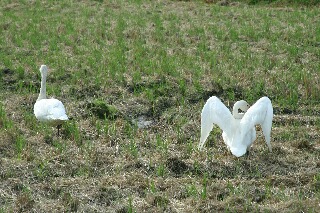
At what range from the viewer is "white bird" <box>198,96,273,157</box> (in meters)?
5.77

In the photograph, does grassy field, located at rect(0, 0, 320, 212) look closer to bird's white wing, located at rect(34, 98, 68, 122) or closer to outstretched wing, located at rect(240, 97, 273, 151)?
bird's white wing, located at rect(34, 98, 68, 122)

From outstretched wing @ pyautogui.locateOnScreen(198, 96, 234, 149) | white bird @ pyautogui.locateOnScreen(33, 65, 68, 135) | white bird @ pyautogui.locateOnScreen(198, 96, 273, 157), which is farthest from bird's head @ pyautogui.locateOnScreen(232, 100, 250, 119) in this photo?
white bird @ pyautogui.locateOnScreen(33, 65, 68, 135)

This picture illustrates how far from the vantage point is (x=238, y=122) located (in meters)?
6.02

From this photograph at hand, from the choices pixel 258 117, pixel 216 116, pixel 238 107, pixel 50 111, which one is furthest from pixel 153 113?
pixel 258 117

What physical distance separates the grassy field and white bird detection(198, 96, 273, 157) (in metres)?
0.26

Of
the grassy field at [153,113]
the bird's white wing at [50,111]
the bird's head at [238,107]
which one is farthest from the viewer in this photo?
the bird's white wing at [50,111]

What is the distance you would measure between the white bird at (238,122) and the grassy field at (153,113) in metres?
0.26

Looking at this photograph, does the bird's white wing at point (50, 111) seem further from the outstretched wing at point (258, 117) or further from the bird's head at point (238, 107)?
the outstretched wing at point (258, 117)

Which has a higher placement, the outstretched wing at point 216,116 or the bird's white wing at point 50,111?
the outstretched wing at point 216,116

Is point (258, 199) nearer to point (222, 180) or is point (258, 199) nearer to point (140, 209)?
point (222, 180)

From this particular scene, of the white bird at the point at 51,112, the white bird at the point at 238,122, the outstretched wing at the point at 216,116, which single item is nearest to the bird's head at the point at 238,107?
the white bird at the point at 238,122

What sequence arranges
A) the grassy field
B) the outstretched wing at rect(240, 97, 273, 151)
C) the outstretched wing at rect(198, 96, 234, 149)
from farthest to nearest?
the outstretched wing at rect(198, 96, 234, 149), the outstretched wing at rect(240, 97, 273, 151), the grassy field

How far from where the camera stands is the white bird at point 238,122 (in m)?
5.77

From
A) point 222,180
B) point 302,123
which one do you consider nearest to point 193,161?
point 222,180
